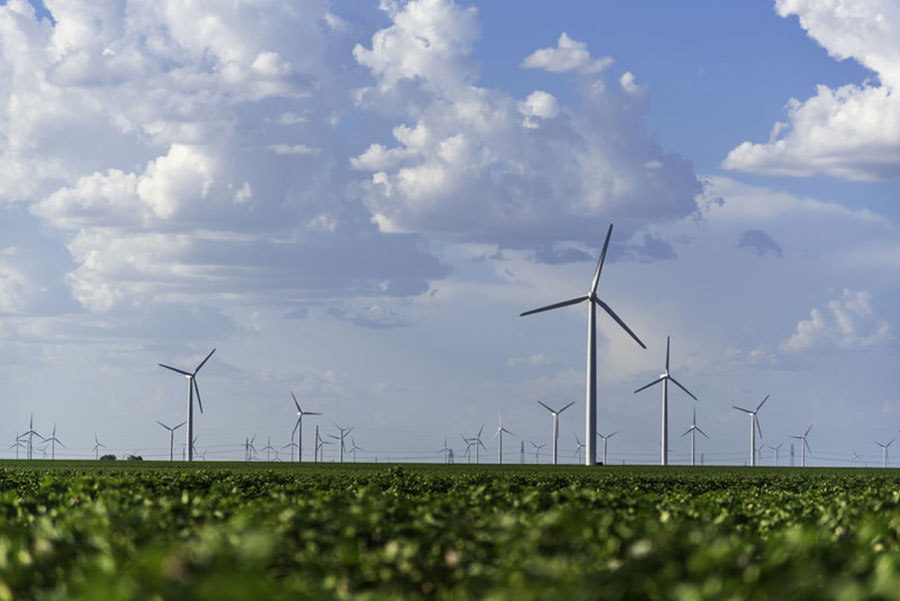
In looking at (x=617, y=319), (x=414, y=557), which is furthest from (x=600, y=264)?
(x=414, y=557)

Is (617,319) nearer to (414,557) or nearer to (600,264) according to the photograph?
(600,264)

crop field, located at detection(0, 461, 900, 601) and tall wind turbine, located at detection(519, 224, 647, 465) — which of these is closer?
crop field, located at detection(0, 461, 900, 601)

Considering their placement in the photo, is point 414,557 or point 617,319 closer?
point 414,557

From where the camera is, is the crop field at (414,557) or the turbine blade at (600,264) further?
the turbine blade at (600,264)

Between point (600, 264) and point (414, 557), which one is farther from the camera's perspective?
point (600, 264)

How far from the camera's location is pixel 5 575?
24.1 feet

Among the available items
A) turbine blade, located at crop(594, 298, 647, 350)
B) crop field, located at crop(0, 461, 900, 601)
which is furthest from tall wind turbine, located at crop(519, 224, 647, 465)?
crop field, located at crop(0, 461, 900, 601)

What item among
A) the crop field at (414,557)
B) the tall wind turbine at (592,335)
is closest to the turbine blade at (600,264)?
the tall wind turbine at (592,335)

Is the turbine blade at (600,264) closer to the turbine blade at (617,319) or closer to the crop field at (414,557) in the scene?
the turbine blade at (617,319)

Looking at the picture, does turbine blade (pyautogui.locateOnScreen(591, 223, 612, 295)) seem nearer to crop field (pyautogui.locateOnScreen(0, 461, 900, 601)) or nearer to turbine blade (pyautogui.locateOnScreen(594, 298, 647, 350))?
turbine blade (pyautogui.locateOnScreen(594, 298, 647, 350))

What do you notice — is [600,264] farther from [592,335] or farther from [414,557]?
[414,557]

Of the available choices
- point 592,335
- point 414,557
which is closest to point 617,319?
point 592,335

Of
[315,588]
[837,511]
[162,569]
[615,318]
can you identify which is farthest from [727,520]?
[615,318]

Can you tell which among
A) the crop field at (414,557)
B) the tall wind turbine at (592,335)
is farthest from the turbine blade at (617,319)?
the crop field at (414,557)
